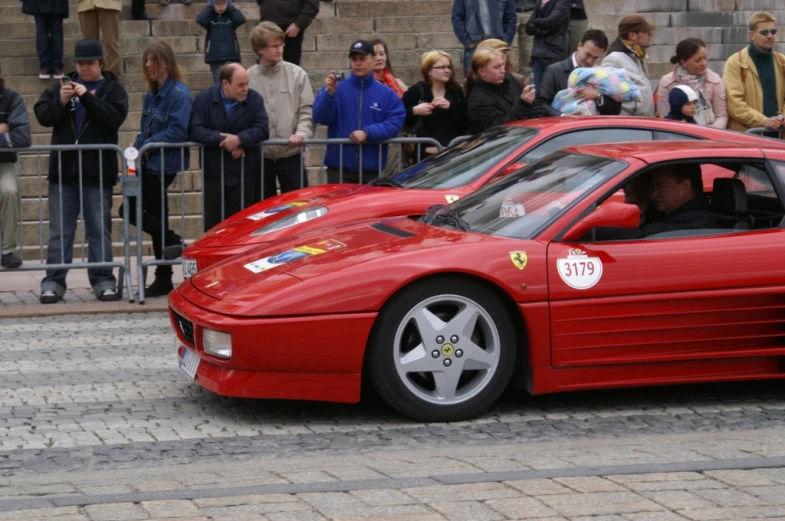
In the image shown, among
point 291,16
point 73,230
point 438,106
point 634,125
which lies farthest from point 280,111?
point 291,16

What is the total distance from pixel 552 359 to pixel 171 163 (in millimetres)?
Result: 5228

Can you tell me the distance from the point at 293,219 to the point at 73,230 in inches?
104

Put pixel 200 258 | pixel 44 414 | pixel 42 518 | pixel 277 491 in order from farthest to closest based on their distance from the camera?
pixel 200 258, pixel 44 414, pixel 277 491, pixel 42 518

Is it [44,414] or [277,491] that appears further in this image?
[44,414]

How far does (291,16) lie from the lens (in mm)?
15062

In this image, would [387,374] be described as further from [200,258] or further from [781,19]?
[781,19]

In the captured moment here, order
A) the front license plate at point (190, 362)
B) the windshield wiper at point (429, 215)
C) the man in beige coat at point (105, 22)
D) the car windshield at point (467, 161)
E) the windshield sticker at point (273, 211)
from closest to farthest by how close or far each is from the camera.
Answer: the front license plate at point (190, 362), the windshield wiper at point (429, 215), the car windshield at point (467, 161), the windshield sticker at point (273, 211), the man in beige coat at point (105, 22)

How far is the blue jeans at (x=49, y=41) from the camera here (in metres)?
15.5

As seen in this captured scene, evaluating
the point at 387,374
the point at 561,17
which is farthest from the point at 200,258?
the point at 561,17

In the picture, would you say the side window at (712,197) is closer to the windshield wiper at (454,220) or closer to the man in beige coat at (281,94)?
the windshield wiper at (454,220)

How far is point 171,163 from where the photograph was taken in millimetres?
10898

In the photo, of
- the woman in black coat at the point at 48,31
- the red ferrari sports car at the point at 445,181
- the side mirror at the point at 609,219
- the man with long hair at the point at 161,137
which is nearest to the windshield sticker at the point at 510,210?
the side mirror at the point at 609,219

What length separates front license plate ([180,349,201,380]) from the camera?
22.0 ft

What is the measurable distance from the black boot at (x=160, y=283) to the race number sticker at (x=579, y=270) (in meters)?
5.06
